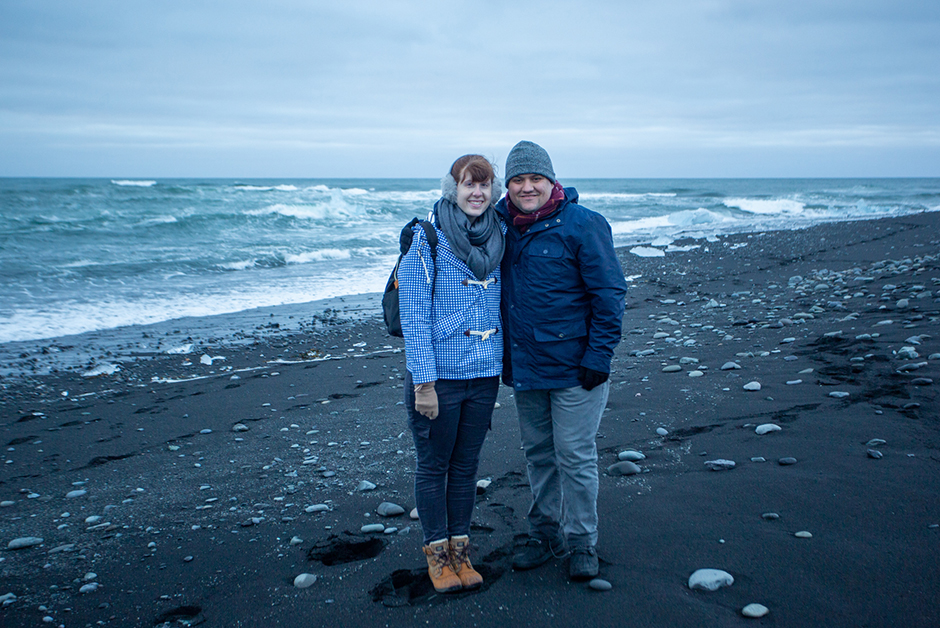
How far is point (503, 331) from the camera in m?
3.15

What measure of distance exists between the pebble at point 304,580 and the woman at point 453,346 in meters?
0.64

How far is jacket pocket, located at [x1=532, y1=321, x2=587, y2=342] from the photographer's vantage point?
3.00 meters

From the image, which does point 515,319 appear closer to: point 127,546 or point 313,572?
point 313,572

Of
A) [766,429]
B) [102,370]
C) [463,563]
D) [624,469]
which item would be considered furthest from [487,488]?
[102,370]

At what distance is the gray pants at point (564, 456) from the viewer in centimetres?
303

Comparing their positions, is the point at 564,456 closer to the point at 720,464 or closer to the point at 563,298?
the point at 563,298

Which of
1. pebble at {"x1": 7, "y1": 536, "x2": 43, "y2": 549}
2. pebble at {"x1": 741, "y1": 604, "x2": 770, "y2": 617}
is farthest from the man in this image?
pebble at {"x1": 7, "y1": 536, "x2": 43, "y2": 549}

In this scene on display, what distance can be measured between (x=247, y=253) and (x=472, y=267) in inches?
733

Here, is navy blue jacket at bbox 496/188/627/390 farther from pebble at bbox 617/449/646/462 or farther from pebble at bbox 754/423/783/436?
pebble at bbox 754/423/783/436

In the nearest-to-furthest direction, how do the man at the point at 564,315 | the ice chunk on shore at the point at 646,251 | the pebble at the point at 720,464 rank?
the man at the point at 564,315 < the pebble at the point at 720,464 < the ice chunk on shore at the point at 646,251

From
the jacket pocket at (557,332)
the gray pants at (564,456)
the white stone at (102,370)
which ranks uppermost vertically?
the jacket pocket at (557,332)

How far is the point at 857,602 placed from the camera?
261 centimetres

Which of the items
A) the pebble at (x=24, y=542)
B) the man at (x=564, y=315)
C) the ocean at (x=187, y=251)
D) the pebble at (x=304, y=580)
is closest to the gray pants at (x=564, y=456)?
the man at (x=564, y=315)

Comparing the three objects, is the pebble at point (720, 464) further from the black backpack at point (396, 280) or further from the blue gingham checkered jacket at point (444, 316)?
the black backpack at point (396, 280)
